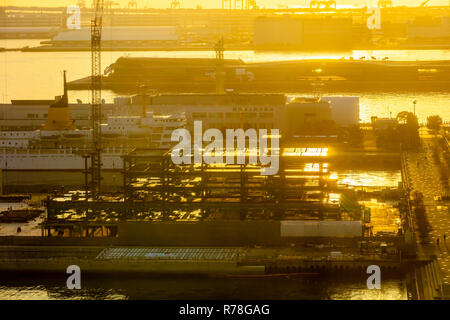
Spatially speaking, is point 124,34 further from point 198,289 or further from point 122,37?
point 198,289

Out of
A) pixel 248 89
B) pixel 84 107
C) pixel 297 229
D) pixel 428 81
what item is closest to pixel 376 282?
pixel 297 229

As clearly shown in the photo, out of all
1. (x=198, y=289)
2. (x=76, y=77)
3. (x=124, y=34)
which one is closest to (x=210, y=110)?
(x=198, y=289)

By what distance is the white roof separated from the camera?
5334cm

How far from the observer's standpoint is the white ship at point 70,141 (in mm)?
16250

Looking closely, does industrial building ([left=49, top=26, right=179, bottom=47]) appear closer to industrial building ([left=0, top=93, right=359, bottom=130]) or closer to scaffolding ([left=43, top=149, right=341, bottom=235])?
industrial building ([left=0, top=93, right=359, bottom=130])

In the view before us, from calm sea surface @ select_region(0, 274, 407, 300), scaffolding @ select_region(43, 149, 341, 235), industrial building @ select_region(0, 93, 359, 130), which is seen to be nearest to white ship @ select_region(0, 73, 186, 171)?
industrial building @ select_region(0, 93, 359, 130)

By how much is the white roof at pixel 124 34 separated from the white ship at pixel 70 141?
35.1 meters

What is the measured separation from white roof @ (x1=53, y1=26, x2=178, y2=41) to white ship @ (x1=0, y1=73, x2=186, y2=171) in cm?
3508

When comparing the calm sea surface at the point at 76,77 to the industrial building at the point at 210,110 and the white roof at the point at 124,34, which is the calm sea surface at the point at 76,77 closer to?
the white roof at the point at 124,34

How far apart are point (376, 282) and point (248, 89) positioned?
2130 centimetres

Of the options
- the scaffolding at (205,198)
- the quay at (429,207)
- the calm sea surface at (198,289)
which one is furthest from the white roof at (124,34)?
the calm sea surface at (198,289)

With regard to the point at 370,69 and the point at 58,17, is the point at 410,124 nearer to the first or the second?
the point at 370,69

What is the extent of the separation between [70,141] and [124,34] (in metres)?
39.4

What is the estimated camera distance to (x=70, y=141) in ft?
55.0
